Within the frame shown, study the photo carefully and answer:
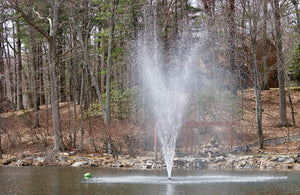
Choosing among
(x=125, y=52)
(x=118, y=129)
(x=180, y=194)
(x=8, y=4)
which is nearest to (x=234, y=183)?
(x=180, y=194)

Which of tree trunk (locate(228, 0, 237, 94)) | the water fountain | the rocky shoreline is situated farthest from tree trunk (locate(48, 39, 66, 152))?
tree trunk (locate(228, 0, 237, 94))

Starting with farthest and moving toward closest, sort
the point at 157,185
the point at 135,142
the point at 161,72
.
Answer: the point at 161,72 < the point at 135,142 < the point at 157,185

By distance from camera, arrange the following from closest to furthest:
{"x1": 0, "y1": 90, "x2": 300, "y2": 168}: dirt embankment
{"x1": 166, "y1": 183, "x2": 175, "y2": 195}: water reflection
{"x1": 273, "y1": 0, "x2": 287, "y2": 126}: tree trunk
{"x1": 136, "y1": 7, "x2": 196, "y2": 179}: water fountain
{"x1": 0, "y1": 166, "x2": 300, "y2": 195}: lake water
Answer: {"x1": 166, "y1": 183, "x2": 175, "y2": 195}: water reflection, {"x1": 0, "y1": 166, "x2": 300, "y2": 195}: lake water, {"x1": 0, "y1": 90, "x2": 300, "y2": 168}: dirt embankment, {"x1": 273, "y1": 0, "x2": 287, "y2": 126}: tree trunk, {"x1": 136, "y1": 7, "x2": 196, "y2": 179}: water fountain

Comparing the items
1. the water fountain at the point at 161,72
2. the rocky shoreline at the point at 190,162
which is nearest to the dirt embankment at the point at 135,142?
the rocky shoreline at the point at 190,162

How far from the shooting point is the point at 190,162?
48.5 feet

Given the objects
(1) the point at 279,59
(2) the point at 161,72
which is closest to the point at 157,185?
(2) the point at 161,72

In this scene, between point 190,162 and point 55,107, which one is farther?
point 55,107

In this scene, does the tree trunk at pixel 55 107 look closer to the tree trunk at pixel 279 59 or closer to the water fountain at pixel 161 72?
the water fountain at pixel 161 72

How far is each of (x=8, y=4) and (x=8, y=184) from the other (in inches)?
419

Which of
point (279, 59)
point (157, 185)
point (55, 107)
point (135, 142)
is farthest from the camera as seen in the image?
Result: point (279, 59)

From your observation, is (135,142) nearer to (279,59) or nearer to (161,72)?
(161,72)

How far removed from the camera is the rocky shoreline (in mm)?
14094

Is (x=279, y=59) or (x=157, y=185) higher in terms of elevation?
(x=279, y=59)

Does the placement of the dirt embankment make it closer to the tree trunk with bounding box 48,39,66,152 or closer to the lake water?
the tree trunk with bounding box 48,39,66,152
